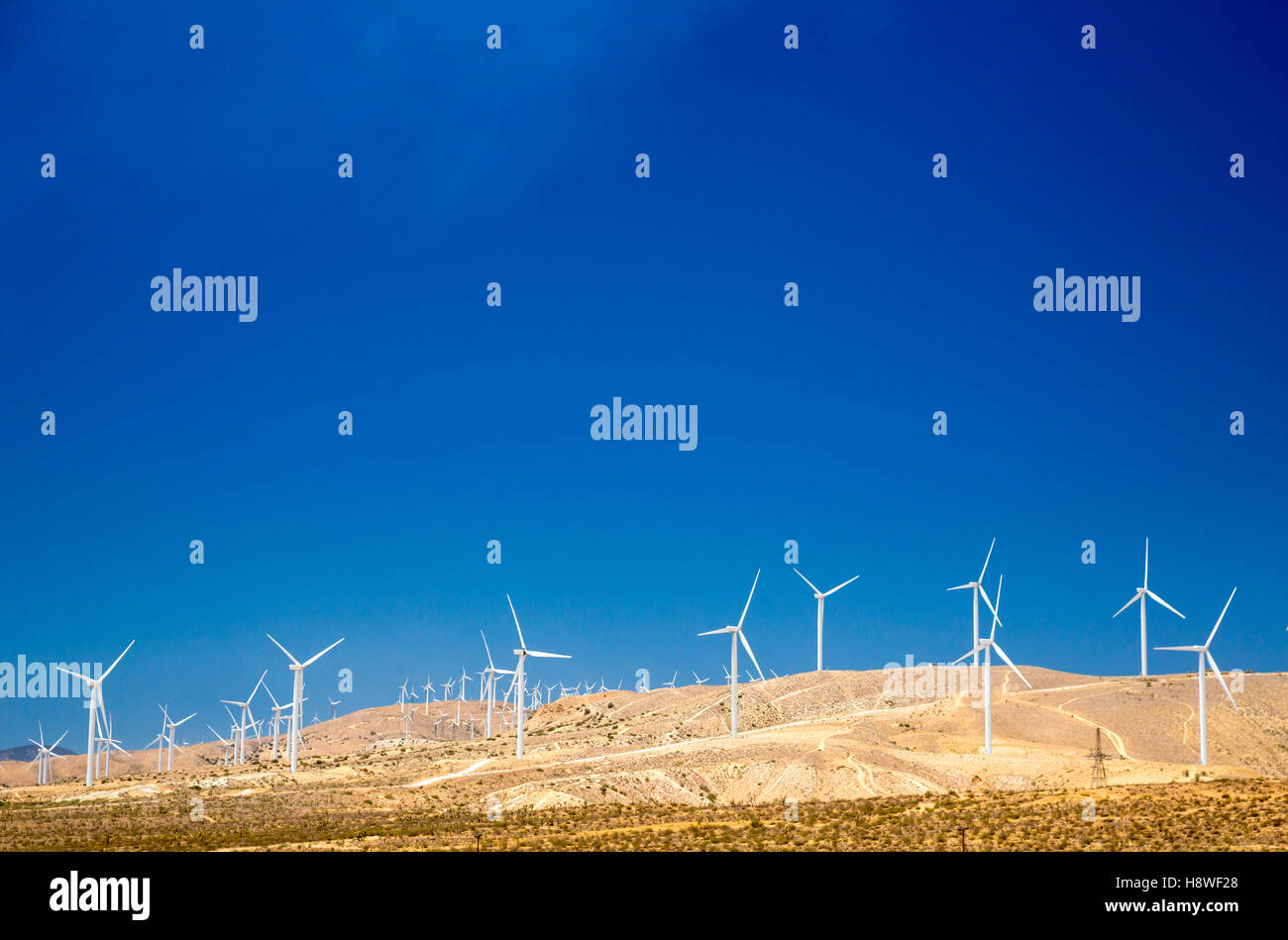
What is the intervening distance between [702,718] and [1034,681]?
2435 inches

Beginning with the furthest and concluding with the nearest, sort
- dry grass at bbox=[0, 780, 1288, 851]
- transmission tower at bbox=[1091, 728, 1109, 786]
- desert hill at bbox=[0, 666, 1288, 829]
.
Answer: desert hill at bbox=[0, 666, 1288, 829] < transmission tower at bbox=[1091, 728, 1109, 786] < dry grass at bbox=[0, 780, 1288, 851]

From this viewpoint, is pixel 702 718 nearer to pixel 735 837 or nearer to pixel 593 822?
pixel 593 822

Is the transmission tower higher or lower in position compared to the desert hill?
higher

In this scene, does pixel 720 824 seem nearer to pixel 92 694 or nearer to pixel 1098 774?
pixel 1098 774

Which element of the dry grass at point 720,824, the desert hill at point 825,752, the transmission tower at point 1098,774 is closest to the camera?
the dry grass at point 720,824

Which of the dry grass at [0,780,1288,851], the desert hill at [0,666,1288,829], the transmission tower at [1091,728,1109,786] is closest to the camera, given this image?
the dry grass at [0,780,1288,851]

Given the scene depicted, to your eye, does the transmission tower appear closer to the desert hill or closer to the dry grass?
the desert hill

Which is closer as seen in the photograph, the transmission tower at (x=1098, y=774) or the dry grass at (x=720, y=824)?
the dry grass at (x=720, y=824)

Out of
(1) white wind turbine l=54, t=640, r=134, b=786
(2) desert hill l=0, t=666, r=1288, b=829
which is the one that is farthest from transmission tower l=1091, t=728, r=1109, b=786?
(1) white wind turbine l=54, t=640, r=134, b=786

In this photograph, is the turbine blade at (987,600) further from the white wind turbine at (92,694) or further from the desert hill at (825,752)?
the white wind turbine at (92,694)

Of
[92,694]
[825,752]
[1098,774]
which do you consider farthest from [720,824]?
[92,694]

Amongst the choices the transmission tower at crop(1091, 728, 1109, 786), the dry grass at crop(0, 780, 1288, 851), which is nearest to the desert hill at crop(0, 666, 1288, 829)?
the transmission tower at crop(1091, 728, 1109, 786)

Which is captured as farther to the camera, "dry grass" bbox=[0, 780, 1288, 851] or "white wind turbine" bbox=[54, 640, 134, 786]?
"white wind turbine" bbox=[54, 640, 134, 786]

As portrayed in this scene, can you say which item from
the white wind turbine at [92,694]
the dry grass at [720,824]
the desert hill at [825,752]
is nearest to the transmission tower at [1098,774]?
the desert hill at [825,752]
